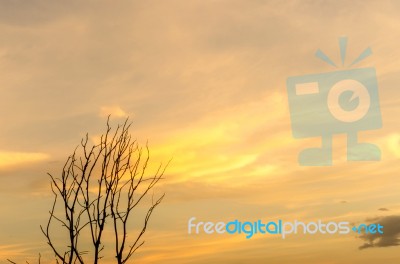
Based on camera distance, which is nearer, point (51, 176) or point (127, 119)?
point (51, 176)

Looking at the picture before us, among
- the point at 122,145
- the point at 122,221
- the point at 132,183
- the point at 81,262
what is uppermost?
the point at 122,145

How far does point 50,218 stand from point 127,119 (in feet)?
4.56

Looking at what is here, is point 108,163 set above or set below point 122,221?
above

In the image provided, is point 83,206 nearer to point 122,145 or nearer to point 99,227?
point 99,227

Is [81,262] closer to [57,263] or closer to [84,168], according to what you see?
[57,263]

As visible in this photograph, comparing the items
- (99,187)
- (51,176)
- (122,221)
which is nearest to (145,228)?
(122,221)

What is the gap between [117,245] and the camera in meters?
5.70

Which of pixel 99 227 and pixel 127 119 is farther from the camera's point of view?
pixel 127 119

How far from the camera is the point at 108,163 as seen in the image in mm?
5949

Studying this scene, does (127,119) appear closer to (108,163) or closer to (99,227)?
(108,163)

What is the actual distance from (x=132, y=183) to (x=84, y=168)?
1.64 ft

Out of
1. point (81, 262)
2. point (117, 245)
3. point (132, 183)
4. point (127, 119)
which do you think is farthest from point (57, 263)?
point (127, 119)

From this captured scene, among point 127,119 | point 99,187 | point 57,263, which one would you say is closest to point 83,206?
point 99,187

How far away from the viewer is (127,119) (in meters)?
6.52
